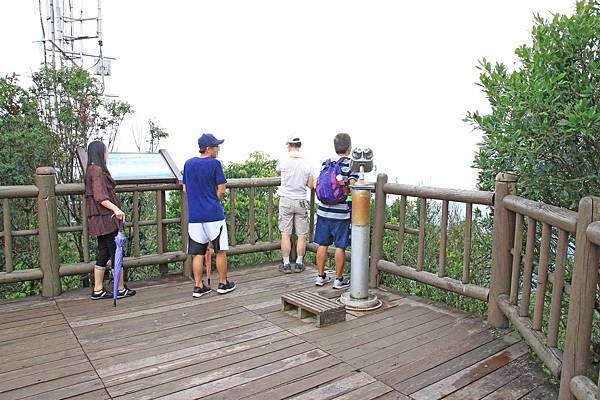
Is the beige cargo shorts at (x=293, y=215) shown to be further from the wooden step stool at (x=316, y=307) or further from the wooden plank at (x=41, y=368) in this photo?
the wooden plank at (x=41, y=368)

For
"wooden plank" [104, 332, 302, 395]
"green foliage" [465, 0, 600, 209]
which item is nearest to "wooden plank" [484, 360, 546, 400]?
"green foliage" [465, 0, 600, 209]

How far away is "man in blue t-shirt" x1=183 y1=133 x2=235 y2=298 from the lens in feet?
14.4

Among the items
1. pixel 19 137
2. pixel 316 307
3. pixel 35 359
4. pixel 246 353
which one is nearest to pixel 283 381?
pixel 246 353

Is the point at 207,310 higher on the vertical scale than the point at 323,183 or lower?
lower

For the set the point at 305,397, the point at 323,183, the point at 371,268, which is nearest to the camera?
the point at 305,397

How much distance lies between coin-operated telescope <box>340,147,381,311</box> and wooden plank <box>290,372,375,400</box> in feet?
4.10

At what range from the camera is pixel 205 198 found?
447 centimetres

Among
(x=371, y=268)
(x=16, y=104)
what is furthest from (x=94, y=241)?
(x=371, y=268)

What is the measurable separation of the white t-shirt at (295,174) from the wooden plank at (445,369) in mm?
2577

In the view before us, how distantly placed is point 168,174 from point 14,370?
2.46 m

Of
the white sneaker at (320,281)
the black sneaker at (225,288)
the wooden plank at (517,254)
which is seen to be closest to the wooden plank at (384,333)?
the wooden plank at (517,254)

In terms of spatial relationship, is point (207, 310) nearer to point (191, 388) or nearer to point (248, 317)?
point (248, 317)

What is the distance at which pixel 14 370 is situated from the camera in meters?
3.17

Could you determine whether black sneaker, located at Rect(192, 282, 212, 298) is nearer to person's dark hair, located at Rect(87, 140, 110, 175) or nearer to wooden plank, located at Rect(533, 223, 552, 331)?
person's dark hair, located at Rect(87, 140, 110, 175)
